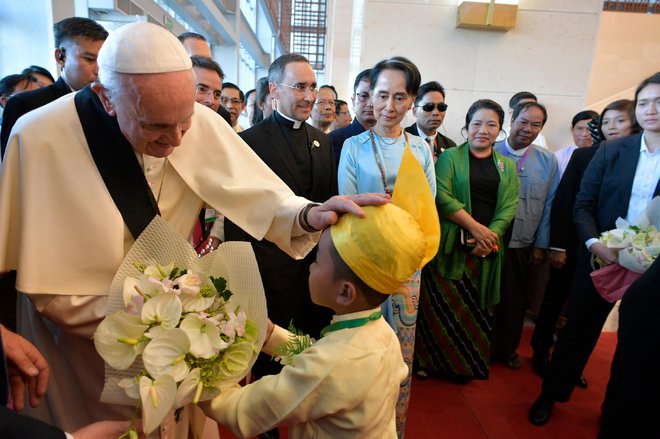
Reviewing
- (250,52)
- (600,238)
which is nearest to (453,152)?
(600,238)

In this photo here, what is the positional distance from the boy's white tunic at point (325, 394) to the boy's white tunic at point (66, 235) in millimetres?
547

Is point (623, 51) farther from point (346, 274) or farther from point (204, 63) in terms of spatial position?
point (346, 274)

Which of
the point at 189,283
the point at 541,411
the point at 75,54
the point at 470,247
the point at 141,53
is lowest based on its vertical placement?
the point at 541,411

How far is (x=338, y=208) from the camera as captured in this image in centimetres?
131

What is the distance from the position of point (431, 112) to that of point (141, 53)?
286 cm

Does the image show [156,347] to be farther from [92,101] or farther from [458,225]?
[458,225]

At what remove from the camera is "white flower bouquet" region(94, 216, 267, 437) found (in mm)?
1010

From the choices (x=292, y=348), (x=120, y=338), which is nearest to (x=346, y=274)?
(x=292, y=348)

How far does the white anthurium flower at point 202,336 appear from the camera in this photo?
1.03 metres

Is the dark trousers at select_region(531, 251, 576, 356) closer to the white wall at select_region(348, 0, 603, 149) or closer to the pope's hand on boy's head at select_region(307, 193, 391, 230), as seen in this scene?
the white wall at select_region(348, 0, 603, 149)

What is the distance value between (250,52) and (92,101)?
20900 millimetres

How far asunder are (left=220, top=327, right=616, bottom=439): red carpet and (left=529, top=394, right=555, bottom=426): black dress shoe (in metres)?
0.04

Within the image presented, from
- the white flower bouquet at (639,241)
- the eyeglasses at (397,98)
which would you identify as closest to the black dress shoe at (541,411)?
the white flower bouquet at (639,241)

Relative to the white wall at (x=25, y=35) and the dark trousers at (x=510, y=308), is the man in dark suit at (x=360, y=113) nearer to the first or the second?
the dark trousers at (x=510, y=308)
